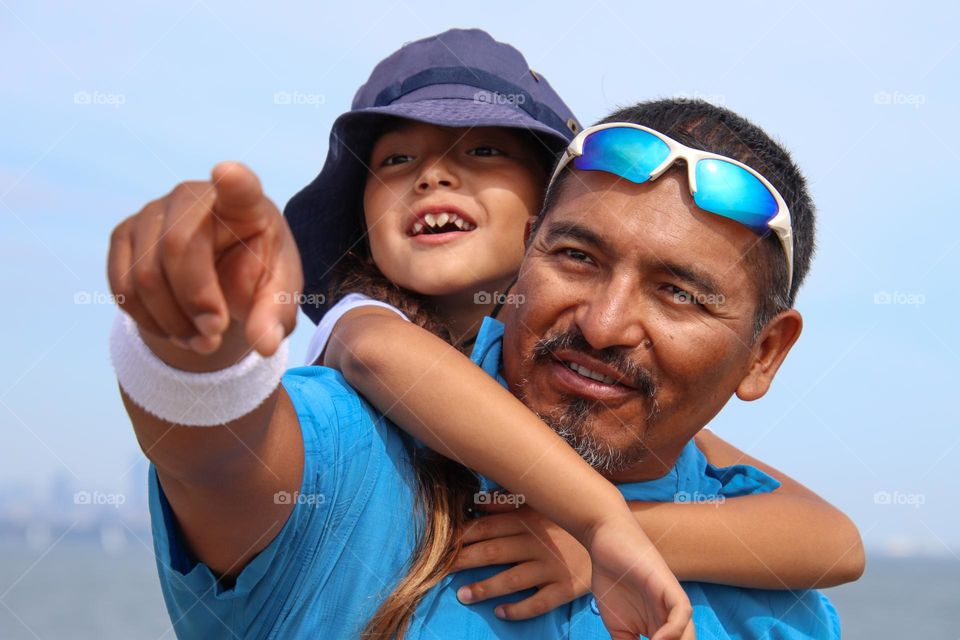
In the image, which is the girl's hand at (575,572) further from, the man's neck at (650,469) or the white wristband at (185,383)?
the white wristband at (185,383)

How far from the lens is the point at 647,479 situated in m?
2.81

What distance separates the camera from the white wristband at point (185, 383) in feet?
5.01

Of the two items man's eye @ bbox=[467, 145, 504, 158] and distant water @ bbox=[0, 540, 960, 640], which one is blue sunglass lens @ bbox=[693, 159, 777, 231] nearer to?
man's eye @ bbox=[467, 145, 504, 158]

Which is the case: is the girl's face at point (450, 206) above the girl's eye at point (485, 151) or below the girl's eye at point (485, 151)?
below

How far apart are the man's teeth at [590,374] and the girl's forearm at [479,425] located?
0.53ft

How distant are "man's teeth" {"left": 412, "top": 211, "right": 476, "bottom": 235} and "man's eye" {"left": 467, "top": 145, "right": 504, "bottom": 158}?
22 centimetres

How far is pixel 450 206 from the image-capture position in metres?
3.37

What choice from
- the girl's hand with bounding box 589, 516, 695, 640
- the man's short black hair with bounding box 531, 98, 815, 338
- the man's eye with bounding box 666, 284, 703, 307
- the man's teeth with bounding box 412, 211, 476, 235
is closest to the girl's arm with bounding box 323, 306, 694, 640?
the girl's hand with bounding box 589, 516, 695, 640

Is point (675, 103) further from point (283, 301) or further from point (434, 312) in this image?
point (283, 301)

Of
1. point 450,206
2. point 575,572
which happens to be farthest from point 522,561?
point 450,206

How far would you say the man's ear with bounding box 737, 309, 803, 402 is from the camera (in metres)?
2.90

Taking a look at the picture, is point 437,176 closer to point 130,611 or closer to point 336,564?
point 336,564

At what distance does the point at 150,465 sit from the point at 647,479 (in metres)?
1.43

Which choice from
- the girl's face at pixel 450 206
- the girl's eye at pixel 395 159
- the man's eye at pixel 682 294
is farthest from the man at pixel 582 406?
the girl's eye at pixel 395 159
